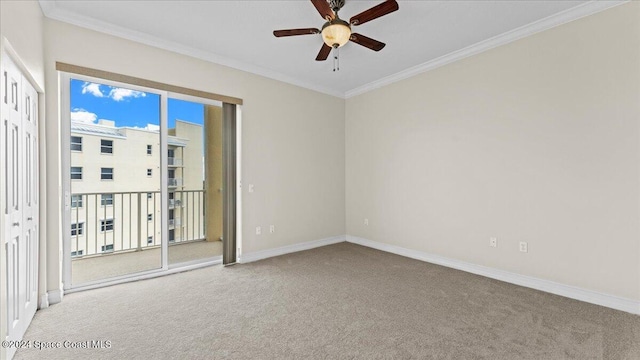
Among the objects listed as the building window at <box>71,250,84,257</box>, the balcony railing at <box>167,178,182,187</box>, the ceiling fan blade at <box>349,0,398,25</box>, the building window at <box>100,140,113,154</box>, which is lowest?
the building window at <box>71,250,84,257</box>

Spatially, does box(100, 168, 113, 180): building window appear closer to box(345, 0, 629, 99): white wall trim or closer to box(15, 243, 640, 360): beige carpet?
box(15, 243, 640, 360): beige carpet

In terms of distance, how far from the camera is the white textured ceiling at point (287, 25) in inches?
107

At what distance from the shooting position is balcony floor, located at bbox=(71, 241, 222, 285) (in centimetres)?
350

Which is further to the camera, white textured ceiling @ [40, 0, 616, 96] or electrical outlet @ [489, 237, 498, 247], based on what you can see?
electrical outlet @ [489, 237, 498, 247]

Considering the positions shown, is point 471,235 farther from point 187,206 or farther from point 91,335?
point 187,206

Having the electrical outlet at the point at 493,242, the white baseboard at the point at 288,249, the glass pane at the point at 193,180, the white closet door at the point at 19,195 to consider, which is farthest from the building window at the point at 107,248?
the electrical outlet at the point at 493,242

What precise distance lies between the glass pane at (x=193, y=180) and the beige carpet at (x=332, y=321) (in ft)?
3.96

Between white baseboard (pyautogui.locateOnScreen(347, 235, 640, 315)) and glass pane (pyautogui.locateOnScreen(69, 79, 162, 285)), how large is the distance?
370 cm

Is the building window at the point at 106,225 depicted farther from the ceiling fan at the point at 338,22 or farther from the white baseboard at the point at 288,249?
the ceiling fan at the point at 338,22

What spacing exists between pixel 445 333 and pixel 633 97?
8.86 ft

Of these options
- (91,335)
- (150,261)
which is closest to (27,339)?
(91,335)

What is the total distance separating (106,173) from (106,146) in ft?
1.23

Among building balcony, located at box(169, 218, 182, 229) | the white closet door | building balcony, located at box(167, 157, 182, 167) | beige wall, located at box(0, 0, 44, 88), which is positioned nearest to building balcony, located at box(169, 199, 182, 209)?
building balcony, located at box(169, 218, 182, 229)

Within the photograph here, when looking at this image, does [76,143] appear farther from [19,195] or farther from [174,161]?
[19,195]
